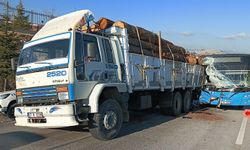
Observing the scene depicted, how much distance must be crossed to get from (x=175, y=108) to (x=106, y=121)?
5.91 m

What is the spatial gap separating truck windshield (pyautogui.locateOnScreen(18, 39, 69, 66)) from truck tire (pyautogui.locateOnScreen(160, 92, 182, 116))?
6398 mm

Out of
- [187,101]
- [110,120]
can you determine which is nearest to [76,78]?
[110,120]

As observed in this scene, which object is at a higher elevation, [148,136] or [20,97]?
[20,97]

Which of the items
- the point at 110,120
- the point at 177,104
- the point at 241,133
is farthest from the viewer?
the point at 177,104

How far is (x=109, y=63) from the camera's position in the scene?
9.73 metres

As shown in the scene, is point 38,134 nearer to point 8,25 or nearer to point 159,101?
point 159,101

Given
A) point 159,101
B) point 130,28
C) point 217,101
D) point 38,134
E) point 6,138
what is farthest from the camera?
point 217,101

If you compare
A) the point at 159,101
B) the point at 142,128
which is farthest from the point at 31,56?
the point at 159,101

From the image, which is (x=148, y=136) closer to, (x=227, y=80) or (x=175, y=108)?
(x=175, y=108)

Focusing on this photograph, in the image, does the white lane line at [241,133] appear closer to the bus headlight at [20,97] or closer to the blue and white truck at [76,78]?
the blue and white truck at [76,78]

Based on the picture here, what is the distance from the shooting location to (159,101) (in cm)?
1410

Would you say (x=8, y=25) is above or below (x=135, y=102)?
above

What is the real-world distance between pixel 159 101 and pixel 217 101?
389cm

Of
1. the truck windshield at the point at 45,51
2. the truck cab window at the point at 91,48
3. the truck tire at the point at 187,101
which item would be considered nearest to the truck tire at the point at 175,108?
the truck tire at the point at 187,101
